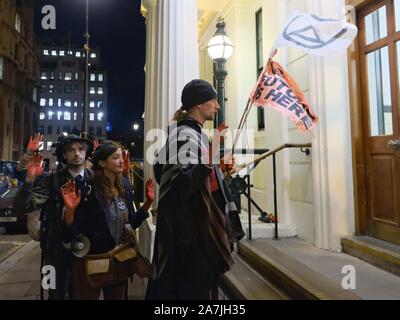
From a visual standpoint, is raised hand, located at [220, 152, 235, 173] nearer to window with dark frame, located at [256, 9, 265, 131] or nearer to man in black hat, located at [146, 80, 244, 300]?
man in black hat, located at [146, 80, 244, 300]

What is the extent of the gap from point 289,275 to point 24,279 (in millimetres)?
4483

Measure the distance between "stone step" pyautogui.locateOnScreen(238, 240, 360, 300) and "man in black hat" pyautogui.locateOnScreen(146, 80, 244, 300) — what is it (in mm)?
1348

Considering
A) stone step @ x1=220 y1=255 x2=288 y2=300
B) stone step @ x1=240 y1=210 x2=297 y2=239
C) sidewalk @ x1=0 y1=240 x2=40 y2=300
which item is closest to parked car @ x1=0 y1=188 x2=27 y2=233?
sidewalk @ x1=0 y1=240 x2=40 y2=300

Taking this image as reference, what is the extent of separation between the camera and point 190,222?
1946mm

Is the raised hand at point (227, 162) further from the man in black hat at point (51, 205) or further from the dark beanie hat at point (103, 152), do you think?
the man in black hat at point (51, 205)

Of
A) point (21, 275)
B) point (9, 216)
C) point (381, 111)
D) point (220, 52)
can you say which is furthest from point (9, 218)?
point (381, 111)

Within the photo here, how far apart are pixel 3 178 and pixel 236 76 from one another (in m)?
8.25

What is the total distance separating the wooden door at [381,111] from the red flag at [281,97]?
0.91m

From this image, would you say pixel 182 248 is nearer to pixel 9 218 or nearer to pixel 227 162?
pixel 227 162

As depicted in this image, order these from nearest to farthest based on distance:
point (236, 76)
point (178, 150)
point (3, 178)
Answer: point (178, 150), point (236, 76), point (3, 178)

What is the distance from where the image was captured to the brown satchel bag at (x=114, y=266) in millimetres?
2670

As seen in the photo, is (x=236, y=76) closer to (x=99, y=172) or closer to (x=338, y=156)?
(x=338, y=156)

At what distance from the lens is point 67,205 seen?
104 inches
